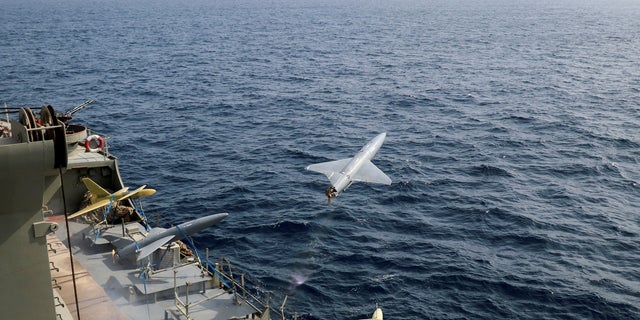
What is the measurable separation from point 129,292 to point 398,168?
43.8 metres

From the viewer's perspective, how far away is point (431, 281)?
4606 centimetres

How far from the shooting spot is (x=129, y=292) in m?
30.9

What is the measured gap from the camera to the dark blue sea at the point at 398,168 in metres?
45.8

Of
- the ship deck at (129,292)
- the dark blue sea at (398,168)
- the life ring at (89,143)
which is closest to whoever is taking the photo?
the ship deck at (129,292)

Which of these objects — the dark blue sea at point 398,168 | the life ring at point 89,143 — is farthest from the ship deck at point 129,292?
the dark blue sea at point 398,168

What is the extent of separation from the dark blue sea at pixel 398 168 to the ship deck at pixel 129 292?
11324mm

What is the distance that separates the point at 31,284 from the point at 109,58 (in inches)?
5410

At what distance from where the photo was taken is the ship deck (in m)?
28.5

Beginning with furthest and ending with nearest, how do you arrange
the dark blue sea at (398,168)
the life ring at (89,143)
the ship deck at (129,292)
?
the dark blue sea at (398,168) → the life ring at (89,143) → the ship deck at (129,292)

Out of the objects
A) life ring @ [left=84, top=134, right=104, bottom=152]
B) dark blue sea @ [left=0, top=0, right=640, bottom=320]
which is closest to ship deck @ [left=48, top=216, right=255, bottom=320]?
life ring @ [left=84, top=134, right=104, bottom=152]

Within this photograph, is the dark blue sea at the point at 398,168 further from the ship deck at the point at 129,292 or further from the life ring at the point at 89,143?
the life ring at the point at 89,143

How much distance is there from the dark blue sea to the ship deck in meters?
11.3

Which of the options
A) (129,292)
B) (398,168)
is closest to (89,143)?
(129,292)

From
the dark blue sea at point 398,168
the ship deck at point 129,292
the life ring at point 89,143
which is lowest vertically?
the dark blue sea at point 398,168
